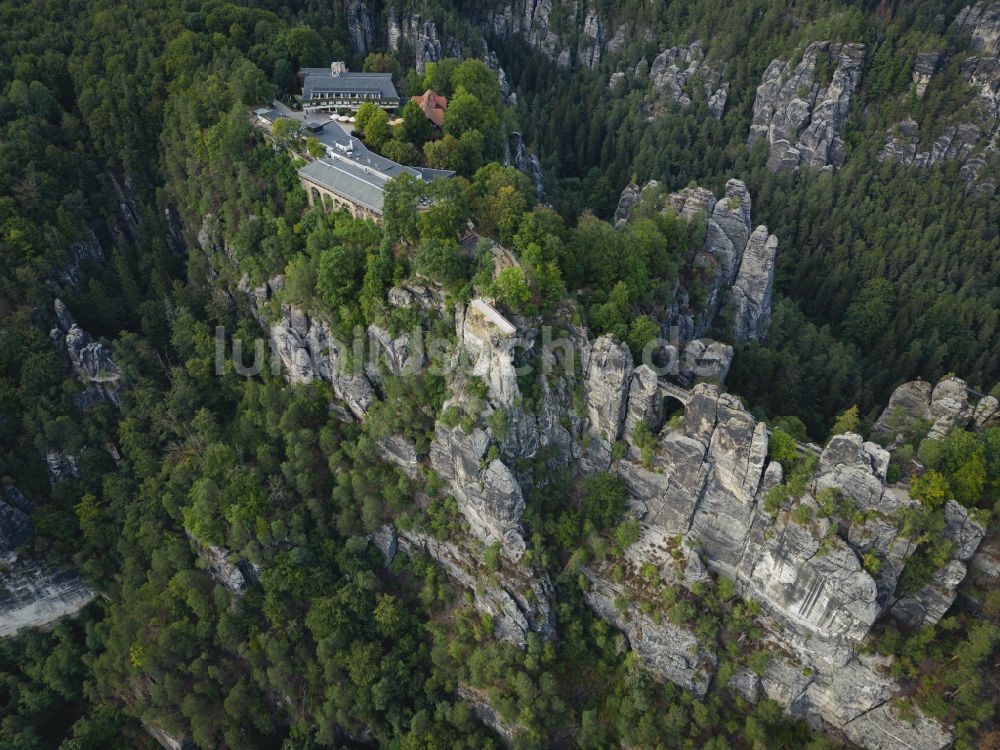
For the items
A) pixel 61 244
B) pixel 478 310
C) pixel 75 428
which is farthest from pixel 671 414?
pixel 61 244

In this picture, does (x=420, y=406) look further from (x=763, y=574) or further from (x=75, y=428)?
(x=75, y=428)

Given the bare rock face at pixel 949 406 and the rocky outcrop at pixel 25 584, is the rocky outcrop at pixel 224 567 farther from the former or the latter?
the bare rock face at pixel 949 406

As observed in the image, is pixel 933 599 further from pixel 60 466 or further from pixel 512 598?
pixel 60 466

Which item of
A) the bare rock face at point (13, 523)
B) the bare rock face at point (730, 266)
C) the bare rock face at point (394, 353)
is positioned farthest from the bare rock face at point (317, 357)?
the bare rock face at point (730, 266)

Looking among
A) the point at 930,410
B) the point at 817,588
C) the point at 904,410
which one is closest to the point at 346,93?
the point at 904,410

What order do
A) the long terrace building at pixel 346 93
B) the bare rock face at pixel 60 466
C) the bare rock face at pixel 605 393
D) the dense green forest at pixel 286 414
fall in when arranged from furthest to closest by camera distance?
the long terrace building at pixel 346 93
the bare rock face at pixel 60 466
the dense green forest at pixel 286 414
the bare rock face at pixel 605 393

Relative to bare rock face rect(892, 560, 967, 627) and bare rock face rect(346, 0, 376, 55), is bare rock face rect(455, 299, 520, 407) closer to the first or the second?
bare rock face rect(892, 560, 967, 627)
